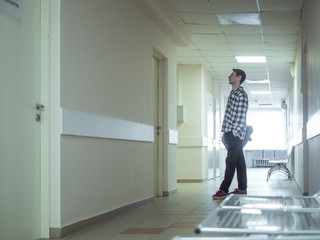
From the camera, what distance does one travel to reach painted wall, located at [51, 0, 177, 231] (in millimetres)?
4234

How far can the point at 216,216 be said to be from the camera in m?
1.50

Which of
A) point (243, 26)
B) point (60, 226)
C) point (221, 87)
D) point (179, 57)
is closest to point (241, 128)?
point (243, 26)

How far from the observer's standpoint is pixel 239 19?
321 inches

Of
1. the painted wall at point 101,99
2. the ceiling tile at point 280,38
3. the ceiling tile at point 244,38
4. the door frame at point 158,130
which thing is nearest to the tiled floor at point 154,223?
the painted wall at point 101,99

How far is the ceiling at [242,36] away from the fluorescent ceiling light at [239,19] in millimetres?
30

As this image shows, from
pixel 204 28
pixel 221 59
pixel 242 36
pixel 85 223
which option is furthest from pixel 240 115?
pixel 221 59

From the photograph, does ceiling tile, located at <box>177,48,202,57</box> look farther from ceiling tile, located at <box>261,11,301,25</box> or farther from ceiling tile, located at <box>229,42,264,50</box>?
ceiling tile, located at <box>261,11,301,25</box>

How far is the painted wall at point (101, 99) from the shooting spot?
4234mm

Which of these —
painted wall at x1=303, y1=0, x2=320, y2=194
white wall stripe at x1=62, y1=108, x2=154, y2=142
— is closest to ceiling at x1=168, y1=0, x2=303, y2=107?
painted wall at x1=303, y1=0, x2=320, y2=194

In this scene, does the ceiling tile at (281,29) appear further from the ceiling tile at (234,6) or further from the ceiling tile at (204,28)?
the ceiling tile at (234,6)

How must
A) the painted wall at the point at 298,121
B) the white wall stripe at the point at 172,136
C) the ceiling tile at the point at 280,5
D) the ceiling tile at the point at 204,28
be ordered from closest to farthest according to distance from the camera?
the ceiling tile at the point at 280,5 → the white wall stripe at the point at 172,136 → the ceiling tile at the point at 204,28 → the painted wall at the point at 298,121

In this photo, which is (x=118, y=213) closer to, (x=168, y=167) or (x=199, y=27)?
(x=168, y=167)

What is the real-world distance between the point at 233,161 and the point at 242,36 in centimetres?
341

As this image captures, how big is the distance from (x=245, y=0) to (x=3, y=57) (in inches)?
168
